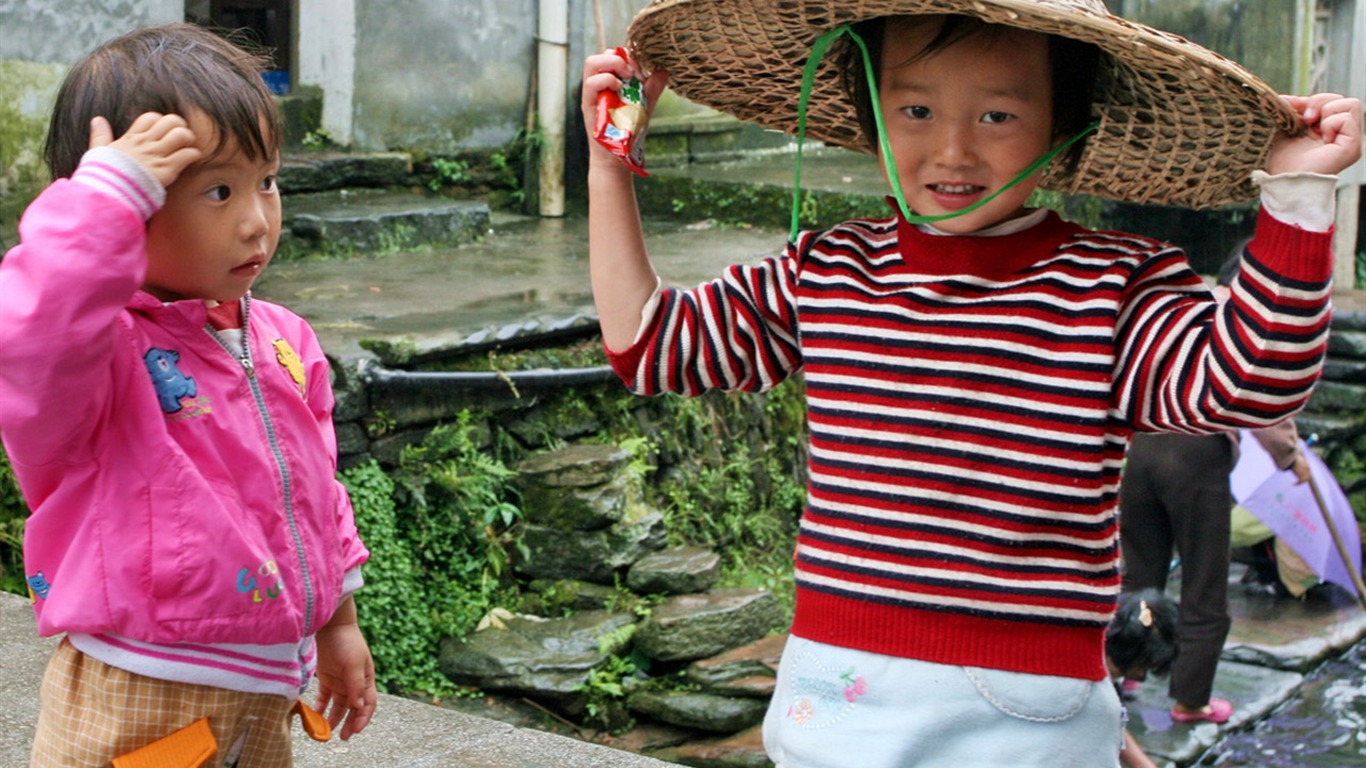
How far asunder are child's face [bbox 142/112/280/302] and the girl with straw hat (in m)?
0.46

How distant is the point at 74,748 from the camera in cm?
190

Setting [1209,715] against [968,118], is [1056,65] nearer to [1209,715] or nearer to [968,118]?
[968,118]

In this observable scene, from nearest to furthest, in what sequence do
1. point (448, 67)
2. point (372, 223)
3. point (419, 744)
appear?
point (419, 744) → point (372, 223) → point (448, 67)

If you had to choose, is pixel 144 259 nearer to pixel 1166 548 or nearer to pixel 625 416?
pixel 625 416

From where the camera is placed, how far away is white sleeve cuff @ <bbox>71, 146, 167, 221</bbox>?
5.57 feet

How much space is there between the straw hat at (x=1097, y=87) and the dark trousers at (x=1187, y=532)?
10.9 ft

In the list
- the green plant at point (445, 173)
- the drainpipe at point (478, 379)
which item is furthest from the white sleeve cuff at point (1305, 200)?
the green plant at point (445, 173)

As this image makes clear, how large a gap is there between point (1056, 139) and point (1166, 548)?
390 cm

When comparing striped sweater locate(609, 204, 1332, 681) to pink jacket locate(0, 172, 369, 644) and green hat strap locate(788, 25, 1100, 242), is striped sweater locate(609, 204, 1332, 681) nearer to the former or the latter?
green hat strap locate(788, 25, 1100, 242)

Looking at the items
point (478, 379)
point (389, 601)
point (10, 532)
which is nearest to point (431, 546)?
point (389, 601)

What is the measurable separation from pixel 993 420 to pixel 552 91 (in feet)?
22.8

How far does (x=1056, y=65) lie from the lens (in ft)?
6.48

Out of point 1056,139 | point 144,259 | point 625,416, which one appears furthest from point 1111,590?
point 625,416

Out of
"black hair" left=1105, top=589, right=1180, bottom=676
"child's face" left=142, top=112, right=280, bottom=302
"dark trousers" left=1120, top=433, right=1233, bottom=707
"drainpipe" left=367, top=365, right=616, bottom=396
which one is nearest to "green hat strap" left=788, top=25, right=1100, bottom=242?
"child's face" left=142, top=112, right=280, bottom=302
